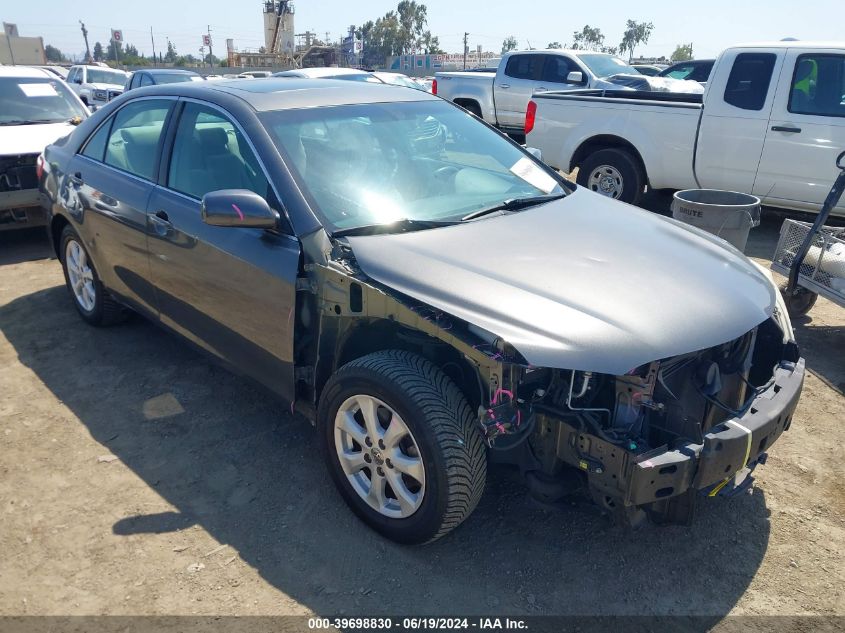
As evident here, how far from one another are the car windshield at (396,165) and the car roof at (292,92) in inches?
2.8

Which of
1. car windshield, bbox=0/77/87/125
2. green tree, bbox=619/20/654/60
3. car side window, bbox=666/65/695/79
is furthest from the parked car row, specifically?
green tree, bbox=619/20/654/60

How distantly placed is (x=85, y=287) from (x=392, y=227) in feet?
10.0

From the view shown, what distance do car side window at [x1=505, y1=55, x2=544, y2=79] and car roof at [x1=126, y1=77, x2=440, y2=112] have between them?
33.2 ft

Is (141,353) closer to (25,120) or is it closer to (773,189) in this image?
(25,120)

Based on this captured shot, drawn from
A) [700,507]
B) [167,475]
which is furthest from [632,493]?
[167,475]

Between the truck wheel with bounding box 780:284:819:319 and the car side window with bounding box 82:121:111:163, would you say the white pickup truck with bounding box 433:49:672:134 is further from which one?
the car side window with bounding box 82:121:111:163

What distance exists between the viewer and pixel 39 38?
60.2 meters

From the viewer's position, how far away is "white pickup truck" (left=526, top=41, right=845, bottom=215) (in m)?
6.72

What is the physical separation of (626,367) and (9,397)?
3.72 metres

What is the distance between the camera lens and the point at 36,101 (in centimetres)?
792

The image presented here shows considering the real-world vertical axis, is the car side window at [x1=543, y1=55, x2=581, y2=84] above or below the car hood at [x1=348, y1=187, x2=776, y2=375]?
above

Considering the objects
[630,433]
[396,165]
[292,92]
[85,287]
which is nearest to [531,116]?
[292,92]

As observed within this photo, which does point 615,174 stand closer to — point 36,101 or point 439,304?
point 439,304

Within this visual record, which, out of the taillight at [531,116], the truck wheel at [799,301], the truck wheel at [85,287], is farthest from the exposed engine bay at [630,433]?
the taillight at [531,116]
